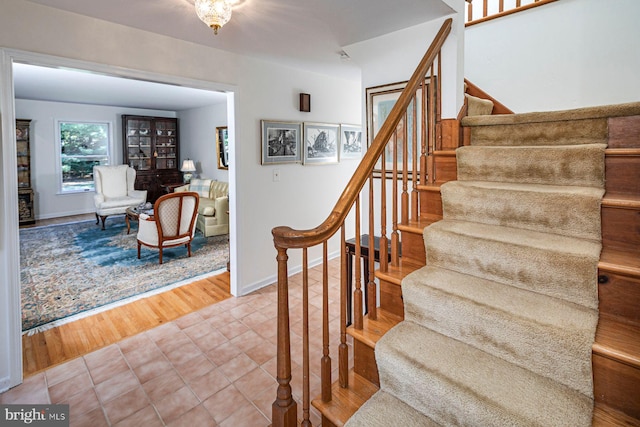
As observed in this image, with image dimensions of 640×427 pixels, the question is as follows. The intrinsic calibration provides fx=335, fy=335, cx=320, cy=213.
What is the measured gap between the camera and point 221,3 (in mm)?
1850

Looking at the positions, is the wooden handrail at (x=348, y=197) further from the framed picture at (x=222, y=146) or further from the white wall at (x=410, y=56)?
the framed picture at (x=222, y=146)

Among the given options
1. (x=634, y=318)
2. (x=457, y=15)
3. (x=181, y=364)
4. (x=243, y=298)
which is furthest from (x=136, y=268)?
(x=634, y=318)

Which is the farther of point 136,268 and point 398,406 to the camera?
point 136,268

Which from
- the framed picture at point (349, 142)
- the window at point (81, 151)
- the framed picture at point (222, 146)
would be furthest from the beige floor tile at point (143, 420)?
the window at point (81, 151)

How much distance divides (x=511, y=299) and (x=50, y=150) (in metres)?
8.65

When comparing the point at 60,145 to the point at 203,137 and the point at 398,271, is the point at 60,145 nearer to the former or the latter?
the point at 203,137

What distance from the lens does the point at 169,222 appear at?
171 inches

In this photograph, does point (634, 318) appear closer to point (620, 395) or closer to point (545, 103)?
point (620, 395)

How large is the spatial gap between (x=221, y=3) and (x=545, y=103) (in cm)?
268

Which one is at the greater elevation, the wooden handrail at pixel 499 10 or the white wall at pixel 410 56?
the wooden handrail at pixel 499 10

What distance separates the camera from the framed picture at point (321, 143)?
3900 mm

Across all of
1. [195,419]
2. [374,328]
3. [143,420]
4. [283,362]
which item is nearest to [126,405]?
[143,420]

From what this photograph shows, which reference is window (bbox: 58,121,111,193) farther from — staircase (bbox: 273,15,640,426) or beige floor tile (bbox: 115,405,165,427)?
staircase (bbox: 273,15,640,426)

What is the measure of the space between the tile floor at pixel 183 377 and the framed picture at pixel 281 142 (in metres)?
1.63
